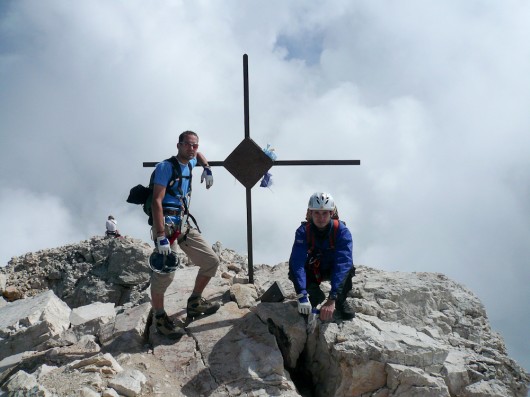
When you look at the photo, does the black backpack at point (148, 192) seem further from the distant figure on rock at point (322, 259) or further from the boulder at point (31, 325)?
the boulder at point (31, 325)

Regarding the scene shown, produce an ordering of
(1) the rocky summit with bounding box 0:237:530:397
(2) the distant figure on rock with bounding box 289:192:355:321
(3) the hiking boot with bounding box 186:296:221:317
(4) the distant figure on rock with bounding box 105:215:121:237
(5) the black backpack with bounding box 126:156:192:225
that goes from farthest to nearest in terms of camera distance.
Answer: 1. (4) the distant figure on rock with bounding box 105:215:121:237
2. (3) the hiking boot with bounding box 186:296:221:317
3. (5) the black backpack with bounding box 126:156:192:225
4. (2) the distant figure on rock with bounding box 289:192:355:321
5. (1) the rocky summit with bounding box 0:237:530:397

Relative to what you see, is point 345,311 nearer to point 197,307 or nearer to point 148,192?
point 197,307

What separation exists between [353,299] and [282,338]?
144 cm

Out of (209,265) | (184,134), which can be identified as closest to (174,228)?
(209,265)

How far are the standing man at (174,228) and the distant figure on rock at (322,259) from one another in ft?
4.59

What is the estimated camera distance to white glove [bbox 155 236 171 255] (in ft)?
20.9

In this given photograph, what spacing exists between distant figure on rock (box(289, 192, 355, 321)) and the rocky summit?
0.42 m

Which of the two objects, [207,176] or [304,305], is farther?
[207,176]

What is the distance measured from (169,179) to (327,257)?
2601mm

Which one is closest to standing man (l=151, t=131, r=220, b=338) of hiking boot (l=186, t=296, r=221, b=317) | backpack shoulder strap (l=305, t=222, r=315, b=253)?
hiking boot (l=186, t=296, r=221, b=317)

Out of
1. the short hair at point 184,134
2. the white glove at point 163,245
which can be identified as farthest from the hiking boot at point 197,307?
the short hair at point 184,134

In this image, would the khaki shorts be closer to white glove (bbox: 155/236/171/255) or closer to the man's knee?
the man's knee

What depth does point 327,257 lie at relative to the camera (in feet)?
23.0

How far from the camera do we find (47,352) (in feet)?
22.8
